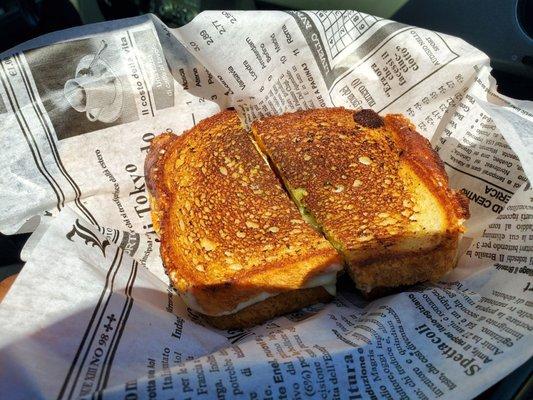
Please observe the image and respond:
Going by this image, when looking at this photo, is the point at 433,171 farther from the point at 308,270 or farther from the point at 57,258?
the point at 57,258

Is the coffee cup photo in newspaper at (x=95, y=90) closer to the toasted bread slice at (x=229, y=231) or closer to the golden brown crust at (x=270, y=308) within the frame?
the toasted bread slice at (x=229, y=231)

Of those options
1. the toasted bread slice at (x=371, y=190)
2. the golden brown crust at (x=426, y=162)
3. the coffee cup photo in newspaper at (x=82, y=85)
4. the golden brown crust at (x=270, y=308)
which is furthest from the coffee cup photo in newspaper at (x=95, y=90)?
the golden brown crust at (x=426, y=162)

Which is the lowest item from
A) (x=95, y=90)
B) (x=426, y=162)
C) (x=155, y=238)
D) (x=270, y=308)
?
(x=270, y=308)

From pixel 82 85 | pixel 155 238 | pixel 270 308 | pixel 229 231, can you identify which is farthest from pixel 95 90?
pixel 270 308

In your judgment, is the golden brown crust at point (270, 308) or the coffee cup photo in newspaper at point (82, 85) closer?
the golden brown crust at point (270, 308)

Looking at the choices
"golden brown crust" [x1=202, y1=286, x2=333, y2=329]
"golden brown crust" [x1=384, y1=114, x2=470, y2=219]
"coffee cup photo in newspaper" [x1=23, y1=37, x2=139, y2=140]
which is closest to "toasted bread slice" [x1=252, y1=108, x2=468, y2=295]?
"golden brown crust" [x1=384, y1=114, x2=470, y2=219]

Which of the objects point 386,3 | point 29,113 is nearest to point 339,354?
point 29,113

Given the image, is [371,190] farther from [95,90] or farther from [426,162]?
[95,90]
